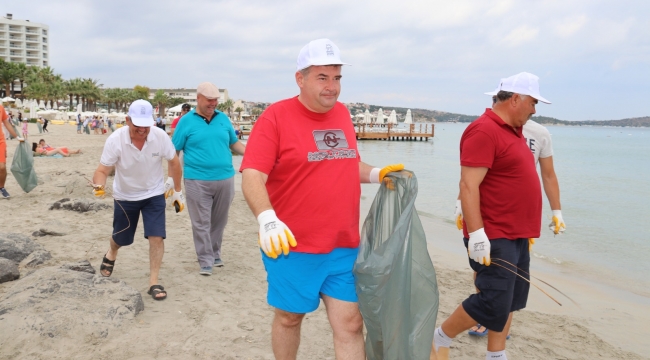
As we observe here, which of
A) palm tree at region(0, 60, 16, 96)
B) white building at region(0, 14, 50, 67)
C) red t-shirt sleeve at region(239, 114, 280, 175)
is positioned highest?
white building at region(0, 14, 50, 67)

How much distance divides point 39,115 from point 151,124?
2210 inches

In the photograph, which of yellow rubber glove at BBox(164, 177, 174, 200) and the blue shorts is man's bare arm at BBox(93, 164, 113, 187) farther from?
the blue shorts

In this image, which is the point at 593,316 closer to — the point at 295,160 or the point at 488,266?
the point at 488,266

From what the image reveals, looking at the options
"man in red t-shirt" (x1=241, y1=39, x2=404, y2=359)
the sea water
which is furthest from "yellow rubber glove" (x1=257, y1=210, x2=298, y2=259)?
the sea water

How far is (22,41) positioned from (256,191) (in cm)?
15211

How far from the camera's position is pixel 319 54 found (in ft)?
7.81

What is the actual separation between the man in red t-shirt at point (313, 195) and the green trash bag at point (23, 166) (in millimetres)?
8060

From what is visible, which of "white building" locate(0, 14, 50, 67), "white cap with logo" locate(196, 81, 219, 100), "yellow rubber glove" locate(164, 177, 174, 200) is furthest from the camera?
"white building" locate(0, 14, 50, 67)

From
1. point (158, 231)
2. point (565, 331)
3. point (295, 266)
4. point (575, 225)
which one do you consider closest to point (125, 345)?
point (158, 231)

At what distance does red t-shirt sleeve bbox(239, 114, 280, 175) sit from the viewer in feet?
7.66

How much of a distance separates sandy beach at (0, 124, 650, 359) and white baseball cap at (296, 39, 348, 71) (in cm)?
207

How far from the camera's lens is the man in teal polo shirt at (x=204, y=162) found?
198 inches

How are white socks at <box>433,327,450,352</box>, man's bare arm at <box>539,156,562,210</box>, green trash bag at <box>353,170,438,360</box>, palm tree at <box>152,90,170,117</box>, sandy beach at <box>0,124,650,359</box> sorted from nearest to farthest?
green trash bag at <box>353,170,438,360</box> < white socks at <box>433,327,450,352</box> < sandy beach at <box>0,124,650,359</box> < man's bare arm at <box>539,156,562,210</box> < palm tree at <box>152,90,170,117</box>

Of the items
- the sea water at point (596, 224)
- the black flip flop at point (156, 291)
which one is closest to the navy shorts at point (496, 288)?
the black flip flop at point (156, 291)
